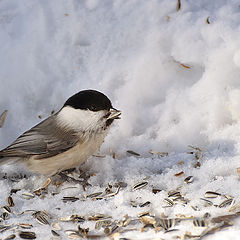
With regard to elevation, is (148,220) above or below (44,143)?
below

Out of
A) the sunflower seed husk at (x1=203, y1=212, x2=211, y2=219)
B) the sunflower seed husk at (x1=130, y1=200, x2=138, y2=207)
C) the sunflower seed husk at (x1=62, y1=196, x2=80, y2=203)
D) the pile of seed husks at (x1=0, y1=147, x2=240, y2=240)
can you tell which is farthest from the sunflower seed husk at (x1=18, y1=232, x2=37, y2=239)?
the sunflower seed husk at (x1=203, y1=212, x2=211, y2=219)

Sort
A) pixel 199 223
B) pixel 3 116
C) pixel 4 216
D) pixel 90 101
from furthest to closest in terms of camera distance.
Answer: pixel 3 116
pixel 90 101
pixel 4 216
pixel 199 223

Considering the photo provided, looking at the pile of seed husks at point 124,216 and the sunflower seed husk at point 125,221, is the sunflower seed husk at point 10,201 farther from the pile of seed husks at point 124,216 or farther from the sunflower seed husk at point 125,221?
the sunflower seed husk at point 125,221

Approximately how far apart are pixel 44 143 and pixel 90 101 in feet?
1.07

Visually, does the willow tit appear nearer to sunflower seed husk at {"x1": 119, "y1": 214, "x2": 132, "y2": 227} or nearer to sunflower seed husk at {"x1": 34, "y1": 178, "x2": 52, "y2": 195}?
sunflower seed husk at {"x1": 34, "y1": 178, "x2": 52, "y2": 195}

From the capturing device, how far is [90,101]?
2.23 m

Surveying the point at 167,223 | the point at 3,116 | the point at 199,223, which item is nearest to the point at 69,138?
the point at 3,116

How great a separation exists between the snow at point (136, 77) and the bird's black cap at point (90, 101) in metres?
0.33

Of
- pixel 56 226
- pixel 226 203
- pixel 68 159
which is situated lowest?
pixel 226 203

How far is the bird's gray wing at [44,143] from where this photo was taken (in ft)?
7.50

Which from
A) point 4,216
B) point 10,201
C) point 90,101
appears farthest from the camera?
Answer: point 90,101

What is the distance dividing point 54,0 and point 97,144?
1135mm

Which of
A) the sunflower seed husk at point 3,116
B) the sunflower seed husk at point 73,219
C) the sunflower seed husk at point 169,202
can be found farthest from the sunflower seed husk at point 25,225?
the sunflower seed husk at point 3,116

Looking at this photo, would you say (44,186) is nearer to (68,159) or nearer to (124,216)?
(68,159)
